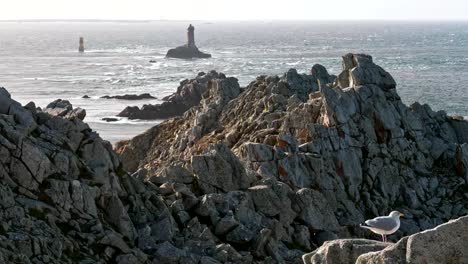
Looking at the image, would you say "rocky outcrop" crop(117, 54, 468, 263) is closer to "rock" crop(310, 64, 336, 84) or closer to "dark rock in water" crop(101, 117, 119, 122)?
"rock" crop(310, 64, 336, 84)

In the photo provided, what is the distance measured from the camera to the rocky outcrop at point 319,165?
36.0 metres

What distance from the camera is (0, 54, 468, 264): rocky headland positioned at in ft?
89.3

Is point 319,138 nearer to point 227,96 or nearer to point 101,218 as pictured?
point 101,218

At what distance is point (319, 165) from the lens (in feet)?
143

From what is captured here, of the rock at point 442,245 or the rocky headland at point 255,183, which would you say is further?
the rocky headland at point 255,183

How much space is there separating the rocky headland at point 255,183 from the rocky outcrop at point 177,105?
4120cm

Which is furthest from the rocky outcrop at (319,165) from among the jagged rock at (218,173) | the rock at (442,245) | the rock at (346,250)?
the rock at (442,245)

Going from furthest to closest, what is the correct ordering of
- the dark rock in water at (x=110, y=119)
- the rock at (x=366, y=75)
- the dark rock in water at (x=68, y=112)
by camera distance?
the dark rock in water at (x=110, y=119)
the rock at (x=366, y=75)
the dark rock in water at (x=68, y=112)

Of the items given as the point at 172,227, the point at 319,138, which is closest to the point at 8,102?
the point at 172,227

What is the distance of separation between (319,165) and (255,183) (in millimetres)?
6174

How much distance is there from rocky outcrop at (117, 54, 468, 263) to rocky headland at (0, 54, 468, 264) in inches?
3.3

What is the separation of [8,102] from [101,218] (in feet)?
21.1

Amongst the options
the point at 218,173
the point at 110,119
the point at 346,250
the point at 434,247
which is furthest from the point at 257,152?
the point at 110,119

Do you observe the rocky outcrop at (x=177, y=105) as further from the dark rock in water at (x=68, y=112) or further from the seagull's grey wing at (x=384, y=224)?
the seagull's grey wing at (x=384, y=224)
